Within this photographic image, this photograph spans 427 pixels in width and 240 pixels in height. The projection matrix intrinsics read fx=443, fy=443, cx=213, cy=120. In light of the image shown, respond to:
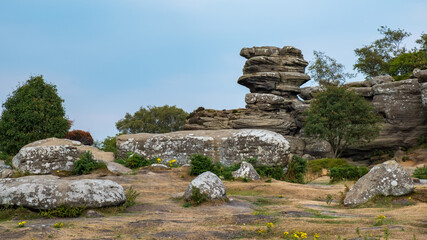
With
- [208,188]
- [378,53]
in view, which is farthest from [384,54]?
[208,188]

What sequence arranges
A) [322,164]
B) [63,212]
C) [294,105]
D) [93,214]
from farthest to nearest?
[294,105] → [322,164] → [93,214] → [63,212]

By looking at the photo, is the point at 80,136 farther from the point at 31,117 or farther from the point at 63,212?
the point at 63,212

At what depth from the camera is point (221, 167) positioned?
67.7 feet

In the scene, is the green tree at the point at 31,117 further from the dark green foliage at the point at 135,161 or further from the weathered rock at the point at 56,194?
the weathered rock at the point at 56,194

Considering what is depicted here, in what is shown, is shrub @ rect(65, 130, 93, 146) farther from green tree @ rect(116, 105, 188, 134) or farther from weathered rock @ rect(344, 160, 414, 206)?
weathered rock @ rect(344, 160, 414, 206)

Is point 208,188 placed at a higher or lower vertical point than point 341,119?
lower

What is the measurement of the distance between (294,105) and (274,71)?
5.28 meters

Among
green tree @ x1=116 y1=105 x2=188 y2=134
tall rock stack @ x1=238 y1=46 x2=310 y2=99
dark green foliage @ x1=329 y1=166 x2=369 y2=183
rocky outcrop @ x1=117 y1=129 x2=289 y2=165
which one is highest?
tall rock stack @ x1=238 y1=46 x2=310 y2=99

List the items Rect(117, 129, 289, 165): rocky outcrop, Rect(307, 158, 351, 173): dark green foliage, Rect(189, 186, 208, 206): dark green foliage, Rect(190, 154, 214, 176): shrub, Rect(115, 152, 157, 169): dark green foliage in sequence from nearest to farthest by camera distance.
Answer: Rect(189, 186, 208, 206): dark green foliage → Rect(190, 154, 214, 176): shrub → Rect(117, 129, 289, 165): rocky outcrop → Rect(115, 152, 157, 169): dark green foliage → Rect(307, 158, 351, 173): dark green foliage

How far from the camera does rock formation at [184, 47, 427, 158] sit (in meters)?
46.4

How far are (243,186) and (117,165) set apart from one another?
7.04 metres

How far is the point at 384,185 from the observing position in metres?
14.2

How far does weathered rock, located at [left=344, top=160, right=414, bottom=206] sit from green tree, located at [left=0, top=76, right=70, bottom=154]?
1932 centimetres

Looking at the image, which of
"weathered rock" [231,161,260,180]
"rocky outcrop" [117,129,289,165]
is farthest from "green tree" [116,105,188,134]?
"weathered rock" [231,161,260,180]
